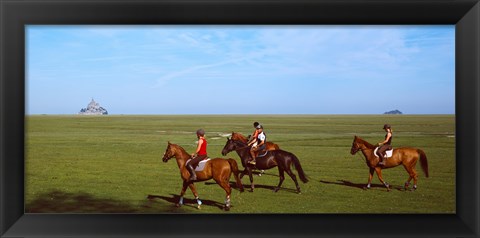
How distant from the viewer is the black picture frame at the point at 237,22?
3.06 m

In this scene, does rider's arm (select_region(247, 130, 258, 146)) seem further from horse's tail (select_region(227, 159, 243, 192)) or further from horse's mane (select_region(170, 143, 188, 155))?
horse's mane (select_region(170, 143, 188, 155))

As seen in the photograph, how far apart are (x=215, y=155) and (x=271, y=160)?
0.69 m

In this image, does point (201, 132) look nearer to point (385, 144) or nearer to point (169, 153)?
point (169, 153)

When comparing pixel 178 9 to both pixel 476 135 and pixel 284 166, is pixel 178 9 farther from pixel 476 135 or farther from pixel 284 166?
pixel 476 135

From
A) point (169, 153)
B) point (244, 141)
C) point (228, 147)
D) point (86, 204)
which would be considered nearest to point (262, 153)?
point (244, 141)

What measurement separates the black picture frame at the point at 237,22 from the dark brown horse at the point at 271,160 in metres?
0.65

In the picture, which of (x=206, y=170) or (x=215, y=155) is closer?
(x=206, y=170)

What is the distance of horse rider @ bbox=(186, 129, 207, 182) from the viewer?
363cm

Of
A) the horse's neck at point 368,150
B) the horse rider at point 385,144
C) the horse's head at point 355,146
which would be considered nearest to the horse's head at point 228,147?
the horse's head at point 355,146

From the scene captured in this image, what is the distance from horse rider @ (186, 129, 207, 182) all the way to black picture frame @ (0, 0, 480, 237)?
0.51 m

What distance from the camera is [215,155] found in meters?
3.80

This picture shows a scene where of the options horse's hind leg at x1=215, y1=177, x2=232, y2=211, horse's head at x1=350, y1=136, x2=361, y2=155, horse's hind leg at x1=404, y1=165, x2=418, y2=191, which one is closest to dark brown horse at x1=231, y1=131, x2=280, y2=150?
horse's hind leg at x1=215, y1=177, x2=232, y2=211

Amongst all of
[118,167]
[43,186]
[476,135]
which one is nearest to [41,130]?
[43,186]

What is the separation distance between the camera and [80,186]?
372 centimetres
